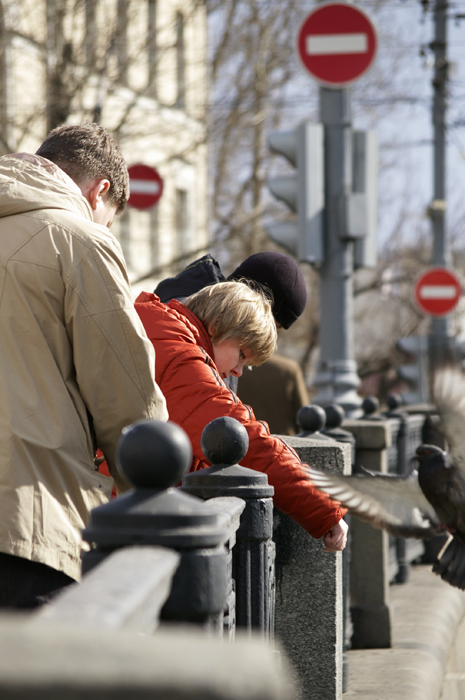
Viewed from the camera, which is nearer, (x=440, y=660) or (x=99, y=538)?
(x=99, y=538)

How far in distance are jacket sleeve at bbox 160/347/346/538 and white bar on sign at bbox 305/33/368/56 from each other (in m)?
3.83

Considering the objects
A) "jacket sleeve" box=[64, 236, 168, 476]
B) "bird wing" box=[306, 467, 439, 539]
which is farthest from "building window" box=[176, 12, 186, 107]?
"jacket sleeve" box=[64, 236, 168, 476]

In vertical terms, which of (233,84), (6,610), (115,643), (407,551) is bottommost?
(407,551)

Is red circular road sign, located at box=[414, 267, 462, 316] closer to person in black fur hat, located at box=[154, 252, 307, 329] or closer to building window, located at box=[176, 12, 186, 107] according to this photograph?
building window, located at box=[176, 12, 186, 107]

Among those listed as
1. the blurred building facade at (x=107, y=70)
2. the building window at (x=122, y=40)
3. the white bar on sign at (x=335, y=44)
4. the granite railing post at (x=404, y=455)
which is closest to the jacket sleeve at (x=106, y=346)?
the white bar on sign at (x=335, y=44)

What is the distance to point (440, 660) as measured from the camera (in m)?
4.88

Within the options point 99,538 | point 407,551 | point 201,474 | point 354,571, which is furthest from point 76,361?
point 407,551

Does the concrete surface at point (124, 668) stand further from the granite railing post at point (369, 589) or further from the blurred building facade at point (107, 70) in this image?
the blurred building facade at point (107, 70)

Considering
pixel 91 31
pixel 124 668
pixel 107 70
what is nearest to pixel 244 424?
pixel 124 668

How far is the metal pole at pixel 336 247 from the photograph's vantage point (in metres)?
5.90

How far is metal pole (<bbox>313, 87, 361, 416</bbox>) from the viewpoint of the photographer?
590 centimetres

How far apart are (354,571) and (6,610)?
3405mm

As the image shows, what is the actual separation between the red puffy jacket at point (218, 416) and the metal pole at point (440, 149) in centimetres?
1191

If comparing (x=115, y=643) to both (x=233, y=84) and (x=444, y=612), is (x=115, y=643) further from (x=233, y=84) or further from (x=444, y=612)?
(x=233, y=84)
